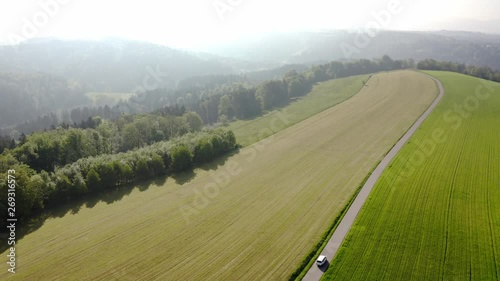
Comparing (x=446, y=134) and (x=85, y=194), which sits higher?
(x=446, y=134)

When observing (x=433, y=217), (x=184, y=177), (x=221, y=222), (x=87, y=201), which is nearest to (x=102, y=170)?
(x=87, y=201)

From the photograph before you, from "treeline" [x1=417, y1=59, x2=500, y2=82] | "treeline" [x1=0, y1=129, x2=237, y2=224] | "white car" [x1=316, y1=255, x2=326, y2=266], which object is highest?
"white car" [x1=316, y1=255, x2=326, y2=266]

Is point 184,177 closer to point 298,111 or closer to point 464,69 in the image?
point 298,111

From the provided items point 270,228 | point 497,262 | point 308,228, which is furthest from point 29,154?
point 497,262

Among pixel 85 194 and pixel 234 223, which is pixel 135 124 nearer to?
pixel 85 194

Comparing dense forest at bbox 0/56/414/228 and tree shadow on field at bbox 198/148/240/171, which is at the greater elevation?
dense forest at bbox 0/56/414/228

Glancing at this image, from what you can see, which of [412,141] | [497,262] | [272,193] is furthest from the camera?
[412,141]

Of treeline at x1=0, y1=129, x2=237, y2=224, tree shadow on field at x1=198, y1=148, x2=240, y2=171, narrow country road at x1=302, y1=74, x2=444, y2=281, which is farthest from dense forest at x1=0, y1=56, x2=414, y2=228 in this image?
narrow country road at x1=302, y1=74, x2=444, y2=281

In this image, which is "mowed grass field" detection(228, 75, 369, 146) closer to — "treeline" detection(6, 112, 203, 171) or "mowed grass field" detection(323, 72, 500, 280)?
"treeline" detection(6, 112, 203, 171)
